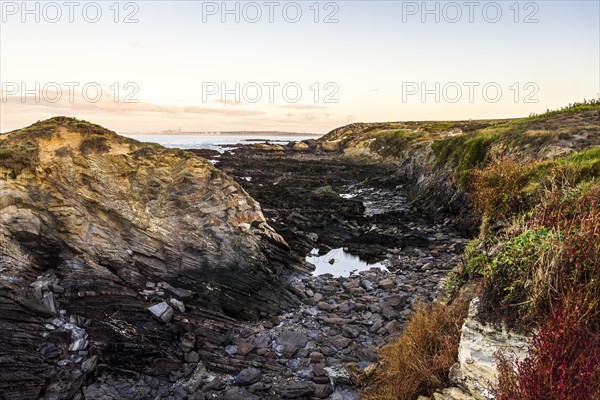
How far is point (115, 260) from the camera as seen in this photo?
12938 mm

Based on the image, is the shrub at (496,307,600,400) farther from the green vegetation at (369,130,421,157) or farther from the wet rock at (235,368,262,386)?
the green vegetation at (369,130,421,157)

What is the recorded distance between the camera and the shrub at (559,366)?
4.66 m

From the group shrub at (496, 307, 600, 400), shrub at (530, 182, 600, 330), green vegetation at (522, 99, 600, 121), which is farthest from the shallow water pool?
green vegetation at (522, 99, 600, 121)

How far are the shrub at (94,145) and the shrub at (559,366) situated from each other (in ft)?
49.4

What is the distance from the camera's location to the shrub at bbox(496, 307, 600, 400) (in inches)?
184

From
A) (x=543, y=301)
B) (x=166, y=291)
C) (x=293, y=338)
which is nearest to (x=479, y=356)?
(x=543, y=301)

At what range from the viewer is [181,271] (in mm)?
13984

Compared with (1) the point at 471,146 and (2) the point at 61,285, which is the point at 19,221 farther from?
(1) the point at 471,146

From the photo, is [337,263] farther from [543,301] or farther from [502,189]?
[543,301]

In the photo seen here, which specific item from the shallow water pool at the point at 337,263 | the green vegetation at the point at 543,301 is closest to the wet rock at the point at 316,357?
the green vegetation at the point at 543,301

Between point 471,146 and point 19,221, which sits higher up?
point 471,146

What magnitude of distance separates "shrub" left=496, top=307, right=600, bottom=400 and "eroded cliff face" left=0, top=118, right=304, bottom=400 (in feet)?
26.0

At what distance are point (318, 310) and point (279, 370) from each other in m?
3.98

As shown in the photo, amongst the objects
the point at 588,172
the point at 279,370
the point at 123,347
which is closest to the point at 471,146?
the point at 588,172
